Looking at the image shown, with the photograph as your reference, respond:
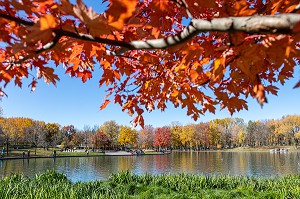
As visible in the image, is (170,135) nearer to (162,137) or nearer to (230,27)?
(162,137)

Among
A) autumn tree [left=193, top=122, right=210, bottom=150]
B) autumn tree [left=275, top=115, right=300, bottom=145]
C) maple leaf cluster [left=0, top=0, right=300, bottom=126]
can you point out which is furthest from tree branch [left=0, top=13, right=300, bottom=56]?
autumn tree [left=275, top=115, right=300, bottom=145]

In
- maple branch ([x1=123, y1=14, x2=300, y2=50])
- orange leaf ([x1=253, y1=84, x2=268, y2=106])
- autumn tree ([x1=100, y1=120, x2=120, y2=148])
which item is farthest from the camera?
autumn tree ([x1=100, y1=120, x2=120, y2=148])

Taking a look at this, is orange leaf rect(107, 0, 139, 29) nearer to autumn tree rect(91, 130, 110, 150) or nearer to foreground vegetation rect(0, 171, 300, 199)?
foreground vegetation rect(0, 171, 300, 199)

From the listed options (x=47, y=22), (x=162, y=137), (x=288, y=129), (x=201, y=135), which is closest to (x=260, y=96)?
(x=47, y=22)

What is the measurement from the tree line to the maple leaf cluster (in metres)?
81.1

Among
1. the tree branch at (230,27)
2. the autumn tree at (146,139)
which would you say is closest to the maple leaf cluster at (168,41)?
the tree branch at (230,27)

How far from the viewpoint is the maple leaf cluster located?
3.86 feet

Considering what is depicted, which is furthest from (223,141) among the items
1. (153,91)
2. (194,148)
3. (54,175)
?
(153,91)

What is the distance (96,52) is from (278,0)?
1372 millimetres

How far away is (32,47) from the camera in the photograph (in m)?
1.69

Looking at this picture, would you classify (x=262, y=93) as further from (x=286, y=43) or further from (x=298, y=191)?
(x=298, y=191)

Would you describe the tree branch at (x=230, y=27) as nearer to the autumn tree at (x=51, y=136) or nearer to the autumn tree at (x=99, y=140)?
the autumn tree at (x=51, y=136)

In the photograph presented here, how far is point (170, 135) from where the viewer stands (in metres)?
99.6

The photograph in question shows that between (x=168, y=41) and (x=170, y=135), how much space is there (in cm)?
9941
